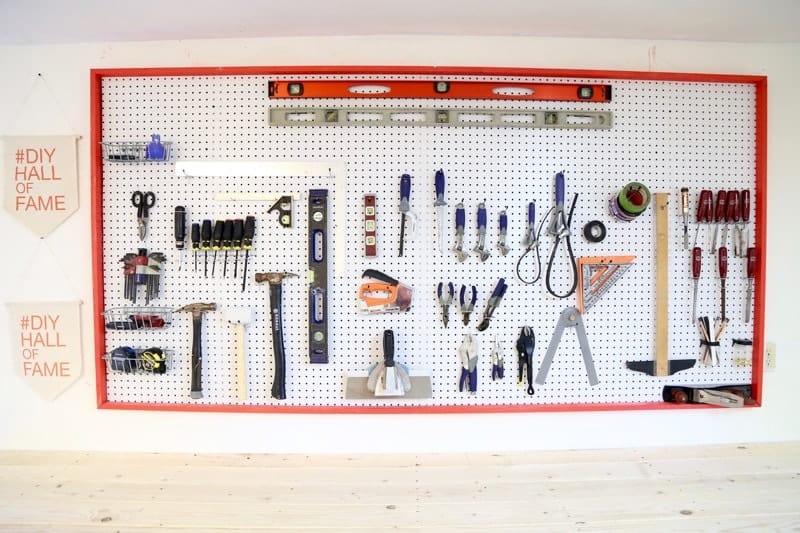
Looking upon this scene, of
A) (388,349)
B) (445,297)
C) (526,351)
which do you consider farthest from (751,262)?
(388,349)

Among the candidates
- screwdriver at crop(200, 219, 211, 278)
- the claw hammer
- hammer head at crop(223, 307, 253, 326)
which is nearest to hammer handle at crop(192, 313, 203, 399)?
the claw hammer

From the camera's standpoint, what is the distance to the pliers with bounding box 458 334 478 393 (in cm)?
148

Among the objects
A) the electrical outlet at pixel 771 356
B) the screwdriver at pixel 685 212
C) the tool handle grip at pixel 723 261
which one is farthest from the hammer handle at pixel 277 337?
the electrical outlet at pixel 771 356

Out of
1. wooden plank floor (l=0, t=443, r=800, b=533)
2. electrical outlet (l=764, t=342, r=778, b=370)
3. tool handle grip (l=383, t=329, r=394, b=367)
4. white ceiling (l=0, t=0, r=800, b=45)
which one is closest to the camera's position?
wooden plank floor (l=0, t=443, r=800, b=533)

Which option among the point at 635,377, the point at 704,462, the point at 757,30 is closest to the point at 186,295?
the point at 635,377

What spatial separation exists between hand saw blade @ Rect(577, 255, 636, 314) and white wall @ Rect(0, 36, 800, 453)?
17.9 inches

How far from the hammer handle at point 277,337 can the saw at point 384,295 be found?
30 centimetres

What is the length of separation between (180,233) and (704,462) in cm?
207

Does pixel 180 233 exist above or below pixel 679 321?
above

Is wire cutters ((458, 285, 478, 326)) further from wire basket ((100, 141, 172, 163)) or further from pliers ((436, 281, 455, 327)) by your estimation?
wire basket ((100, 141, 172, 163))

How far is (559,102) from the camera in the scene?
1514 millimetres

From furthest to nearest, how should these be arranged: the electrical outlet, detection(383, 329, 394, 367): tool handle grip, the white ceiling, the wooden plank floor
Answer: the electrical outlet, detection(383, 329, 394, 367): tool handle grip, the white ceiling, the wooden plank floor

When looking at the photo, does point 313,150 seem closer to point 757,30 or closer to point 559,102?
point 559,102

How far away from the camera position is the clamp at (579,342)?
59.2 inches
